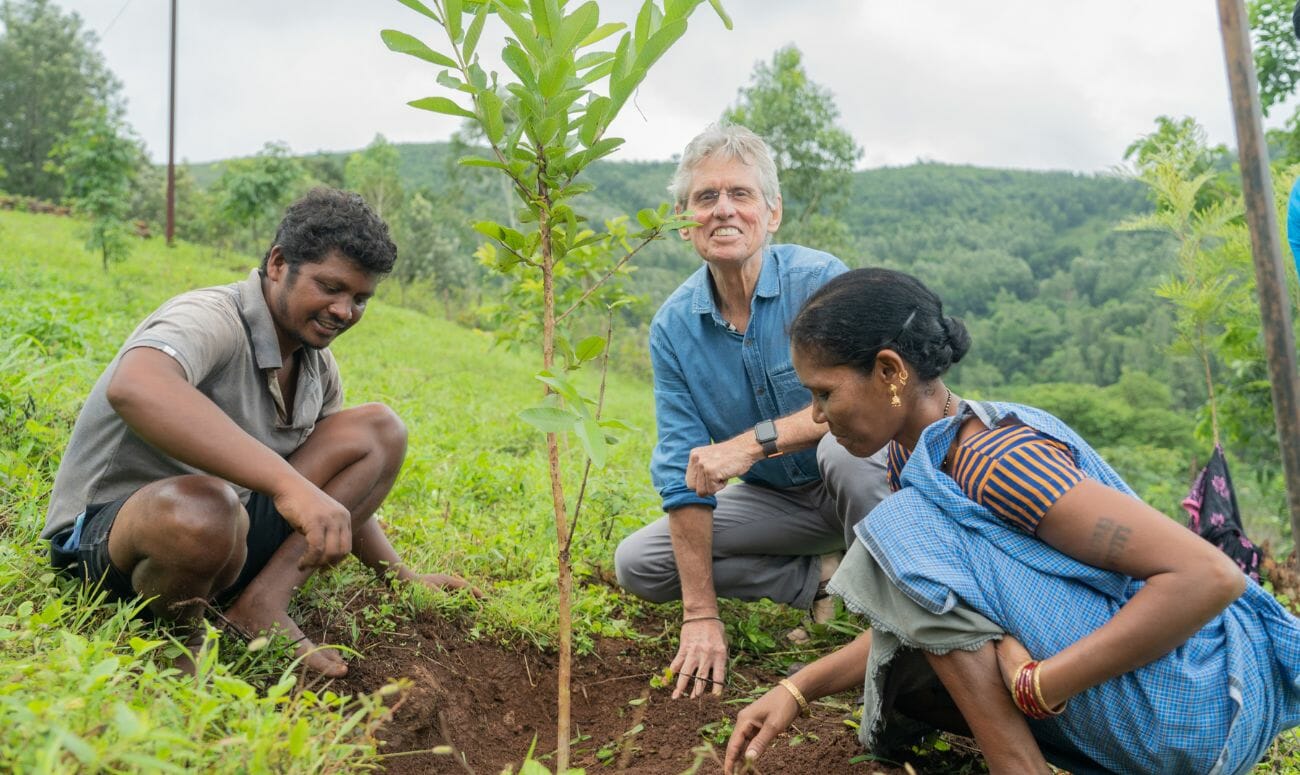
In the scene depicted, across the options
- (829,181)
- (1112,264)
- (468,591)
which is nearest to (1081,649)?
(468,591)

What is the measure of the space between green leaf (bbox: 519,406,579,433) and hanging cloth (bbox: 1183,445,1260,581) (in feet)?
12.8

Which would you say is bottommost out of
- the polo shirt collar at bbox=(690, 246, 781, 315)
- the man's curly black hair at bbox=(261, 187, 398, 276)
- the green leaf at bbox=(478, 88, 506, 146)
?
the polo shirt collar at bbox=(690, 246, 781, 315)

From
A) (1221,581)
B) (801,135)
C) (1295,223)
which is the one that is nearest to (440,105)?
(1221,581)

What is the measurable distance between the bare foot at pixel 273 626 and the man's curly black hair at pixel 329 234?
847 millimetres

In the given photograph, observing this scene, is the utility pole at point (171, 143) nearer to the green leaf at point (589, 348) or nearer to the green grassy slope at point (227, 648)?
the green grassy slope at point (227, 648)

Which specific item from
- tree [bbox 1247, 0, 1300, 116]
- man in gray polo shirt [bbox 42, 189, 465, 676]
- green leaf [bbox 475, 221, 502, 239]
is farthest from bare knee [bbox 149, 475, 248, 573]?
tree [bbox 1247, 0, 1300, 116]

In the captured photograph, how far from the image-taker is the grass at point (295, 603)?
1.43 meters

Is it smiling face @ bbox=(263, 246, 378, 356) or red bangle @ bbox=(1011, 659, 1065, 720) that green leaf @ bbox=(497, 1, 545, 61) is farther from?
red bangle @ bbox=(1011, 659, 1065, 720)

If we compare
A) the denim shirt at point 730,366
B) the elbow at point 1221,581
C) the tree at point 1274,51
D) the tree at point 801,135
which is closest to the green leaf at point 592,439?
the elbow at point 1221,581

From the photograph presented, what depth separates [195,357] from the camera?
7.00 ft

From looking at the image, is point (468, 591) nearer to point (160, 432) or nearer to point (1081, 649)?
point (160, 432)

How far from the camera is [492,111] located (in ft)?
5.50

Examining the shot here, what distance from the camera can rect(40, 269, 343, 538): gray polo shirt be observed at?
84.9 inches

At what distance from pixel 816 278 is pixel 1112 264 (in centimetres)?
3082
